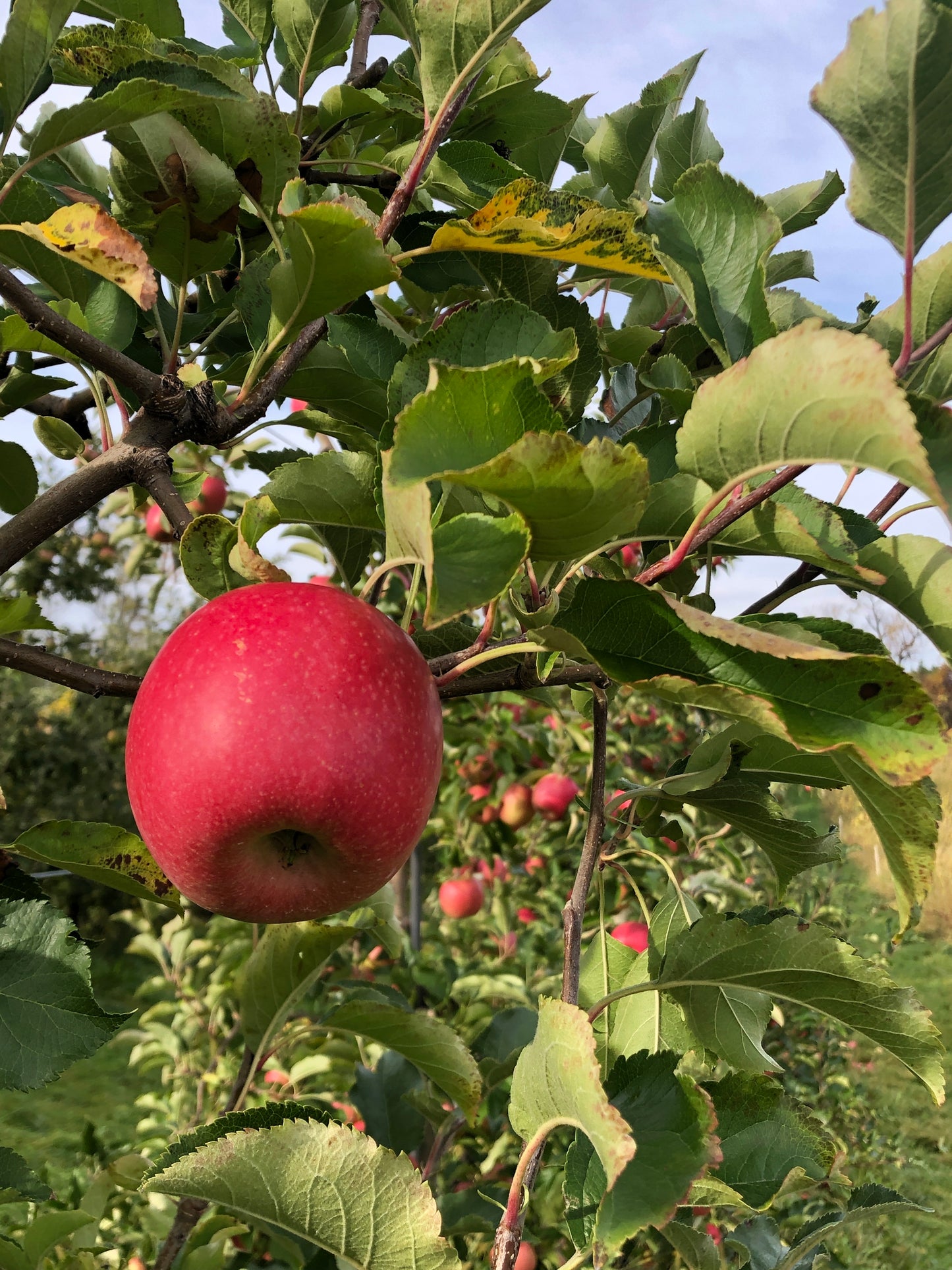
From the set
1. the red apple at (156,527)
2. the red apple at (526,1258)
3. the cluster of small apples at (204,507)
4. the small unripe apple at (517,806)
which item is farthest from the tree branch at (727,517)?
the red apple at (156,527)

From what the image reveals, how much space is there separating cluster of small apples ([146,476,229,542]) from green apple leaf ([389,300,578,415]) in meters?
1.71

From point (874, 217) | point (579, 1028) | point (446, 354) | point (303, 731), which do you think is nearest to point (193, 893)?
point (303, 731)

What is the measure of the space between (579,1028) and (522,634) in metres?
0.25

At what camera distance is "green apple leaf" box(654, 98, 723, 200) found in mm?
781

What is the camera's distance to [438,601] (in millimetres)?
462

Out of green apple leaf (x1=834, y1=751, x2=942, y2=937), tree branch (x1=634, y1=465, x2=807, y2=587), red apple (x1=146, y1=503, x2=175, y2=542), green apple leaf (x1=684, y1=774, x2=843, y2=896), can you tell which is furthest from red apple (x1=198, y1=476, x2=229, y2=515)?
green apple leaf (x1=834, y1=751, x2=942, y2=937)

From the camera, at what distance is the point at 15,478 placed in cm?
103

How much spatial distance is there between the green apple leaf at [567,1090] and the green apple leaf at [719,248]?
396 mm

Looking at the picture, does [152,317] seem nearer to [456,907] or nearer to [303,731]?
[303,731]

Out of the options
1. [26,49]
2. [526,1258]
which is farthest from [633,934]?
[26,49]

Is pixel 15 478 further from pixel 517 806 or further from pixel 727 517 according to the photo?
pixel 517 806

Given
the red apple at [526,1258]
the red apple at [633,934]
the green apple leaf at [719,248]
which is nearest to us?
the green apple leaf at [719,248]

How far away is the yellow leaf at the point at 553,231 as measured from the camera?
0.59 m

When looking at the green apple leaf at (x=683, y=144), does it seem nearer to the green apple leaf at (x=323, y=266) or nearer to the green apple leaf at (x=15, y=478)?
the green apple leaf at (x=323, y=266)
